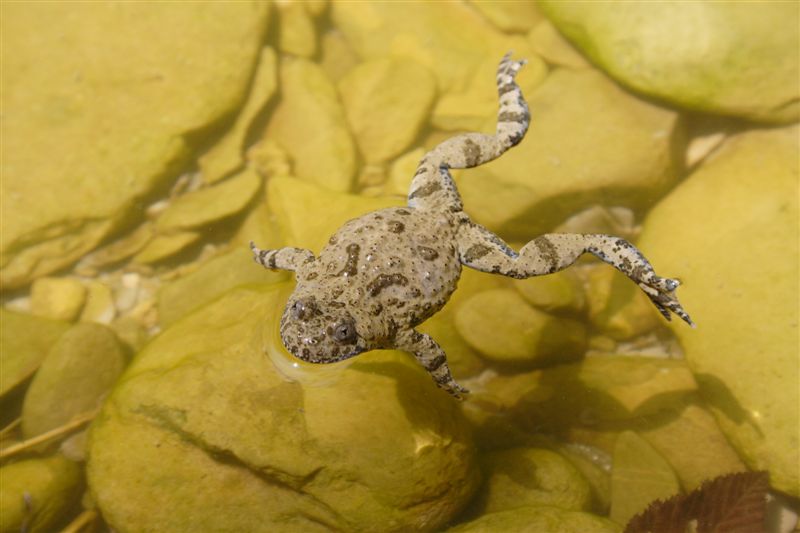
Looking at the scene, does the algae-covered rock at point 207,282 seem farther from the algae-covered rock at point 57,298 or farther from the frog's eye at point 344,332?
the frog's eye at point 344,332

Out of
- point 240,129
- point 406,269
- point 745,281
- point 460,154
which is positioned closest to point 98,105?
point 240,129

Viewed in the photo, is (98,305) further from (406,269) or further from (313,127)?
(406,269)

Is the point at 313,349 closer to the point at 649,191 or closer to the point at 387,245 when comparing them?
the point at 387,245

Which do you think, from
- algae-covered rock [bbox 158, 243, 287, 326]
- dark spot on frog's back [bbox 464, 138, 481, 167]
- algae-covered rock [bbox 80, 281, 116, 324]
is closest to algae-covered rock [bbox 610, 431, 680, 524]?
dark spot on frog's back [bbox 464, 138, 481, 167]

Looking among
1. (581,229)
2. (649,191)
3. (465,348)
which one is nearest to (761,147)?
(649,191)

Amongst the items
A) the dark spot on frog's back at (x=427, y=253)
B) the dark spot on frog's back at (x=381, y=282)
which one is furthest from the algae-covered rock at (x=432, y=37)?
the dark spot on frog's back at (x=381, y=282)

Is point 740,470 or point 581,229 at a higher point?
point 581,229

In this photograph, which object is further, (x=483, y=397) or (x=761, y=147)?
(x=761, y=147)
